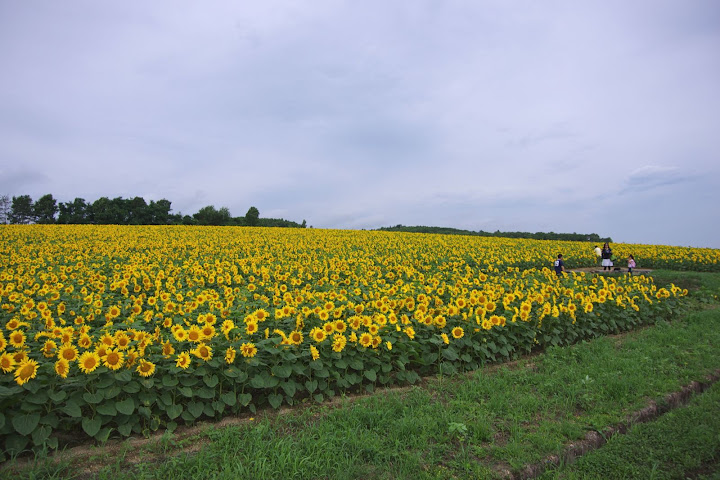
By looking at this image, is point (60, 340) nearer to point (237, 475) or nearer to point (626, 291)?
point (237, 475)

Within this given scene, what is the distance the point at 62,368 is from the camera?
3.54 meters

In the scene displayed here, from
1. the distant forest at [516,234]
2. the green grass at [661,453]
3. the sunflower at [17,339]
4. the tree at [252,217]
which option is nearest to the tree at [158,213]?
the tree at [252,217]

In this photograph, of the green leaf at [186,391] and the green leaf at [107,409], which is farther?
the green leaf at [186,391]

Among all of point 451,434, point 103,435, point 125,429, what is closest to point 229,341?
point 125,429

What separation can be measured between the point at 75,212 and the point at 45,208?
20.6ft

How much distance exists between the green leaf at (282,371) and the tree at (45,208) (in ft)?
162

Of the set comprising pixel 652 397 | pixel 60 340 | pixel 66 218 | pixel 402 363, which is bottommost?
pixel 652 397

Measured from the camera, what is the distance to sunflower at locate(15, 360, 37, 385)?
342 centimetres

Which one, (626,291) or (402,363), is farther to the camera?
(626,291)

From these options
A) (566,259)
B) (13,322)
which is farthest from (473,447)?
(566,259)

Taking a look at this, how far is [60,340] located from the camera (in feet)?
14.2

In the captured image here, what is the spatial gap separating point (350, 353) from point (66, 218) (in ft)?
151

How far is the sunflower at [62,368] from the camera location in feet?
11.5

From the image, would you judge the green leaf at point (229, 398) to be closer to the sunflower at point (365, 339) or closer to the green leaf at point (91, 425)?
the green leaf at point (91, 425)
